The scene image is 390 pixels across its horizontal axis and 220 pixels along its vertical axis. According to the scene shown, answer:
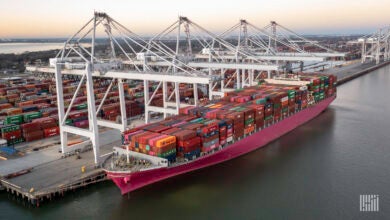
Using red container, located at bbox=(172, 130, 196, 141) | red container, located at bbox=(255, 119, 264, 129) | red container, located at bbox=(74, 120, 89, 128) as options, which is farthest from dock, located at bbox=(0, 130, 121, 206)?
red container, located at bbox=(255, 119, 264, 129)

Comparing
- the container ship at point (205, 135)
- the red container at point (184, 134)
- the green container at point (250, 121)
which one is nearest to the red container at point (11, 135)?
the container ship at point (205, 135)

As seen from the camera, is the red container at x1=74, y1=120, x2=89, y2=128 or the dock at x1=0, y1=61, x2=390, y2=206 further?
the red container at x1=74, y1=120, x2=89, y2=128

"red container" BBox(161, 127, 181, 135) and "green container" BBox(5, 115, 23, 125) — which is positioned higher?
"red container" BBox(161, 127, 181, 135)

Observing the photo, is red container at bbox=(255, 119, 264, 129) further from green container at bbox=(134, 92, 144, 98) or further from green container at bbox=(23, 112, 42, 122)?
green container at bbox=(23, 112, 42, 122)

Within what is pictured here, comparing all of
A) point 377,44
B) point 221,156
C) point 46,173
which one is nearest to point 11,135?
point 46,173

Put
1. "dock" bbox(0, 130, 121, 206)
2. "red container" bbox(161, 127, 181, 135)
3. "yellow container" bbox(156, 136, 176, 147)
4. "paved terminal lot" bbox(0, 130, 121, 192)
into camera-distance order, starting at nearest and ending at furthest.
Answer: "dock" bbox(0, 130, 121, 206) → "yellow container" bbox(156, 136, 176, 147) → "paved terminal lot" bbox(0, 130, 121, 192) → "red container" bbox(161, 127, 181, 135)

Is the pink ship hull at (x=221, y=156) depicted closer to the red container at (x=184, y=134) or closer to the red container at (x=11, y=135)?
the red container at (x=184, y=134)

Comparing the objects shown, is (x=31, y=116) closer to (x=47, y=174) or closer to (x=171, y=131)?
(x=47, y=174)
